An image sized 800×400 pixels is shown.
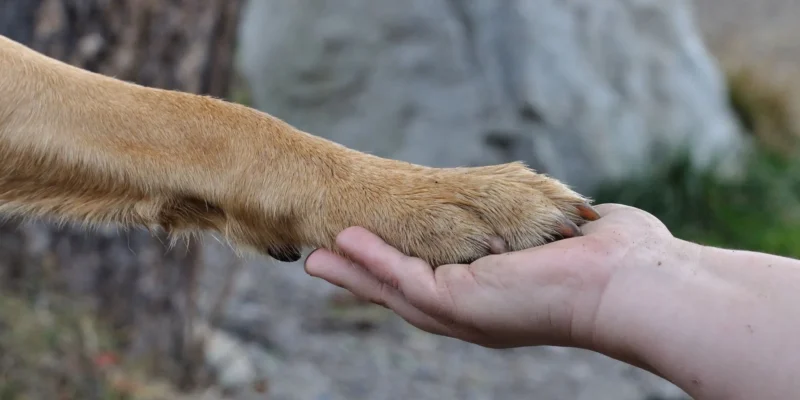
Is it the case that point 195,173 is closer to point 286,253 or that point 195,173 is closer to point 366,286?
point 286,253

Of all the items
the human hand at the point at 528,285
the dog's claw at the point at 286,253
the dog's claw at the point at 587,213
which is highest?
the dog's claw at the point at 587,213

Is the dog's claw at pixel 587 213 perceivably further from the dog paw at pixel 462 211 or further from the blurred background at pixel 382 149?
the blurred background at pixel 382 149

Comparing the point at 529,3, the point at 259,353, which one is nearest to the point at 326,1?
the point at 529,3

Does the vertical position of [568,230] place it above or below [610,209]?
below

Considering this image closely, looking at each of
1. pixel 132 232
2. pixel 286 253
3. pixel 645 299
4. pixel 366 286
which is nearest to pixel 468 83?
pixel 132 232

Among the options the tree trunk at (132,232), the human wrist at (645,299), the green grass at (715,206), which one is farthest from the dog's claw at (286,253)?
the green grass at (715,206)

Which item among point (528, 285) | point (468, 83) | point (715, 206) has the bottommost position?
point (528, 285)
